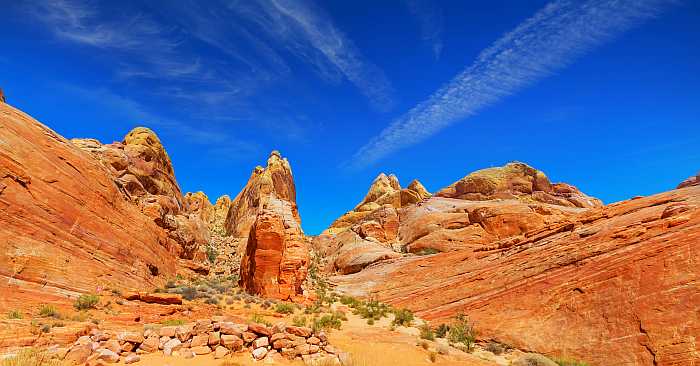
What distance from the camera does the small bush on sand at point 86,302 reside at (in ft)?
49.1

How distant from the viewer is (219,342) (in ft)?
40.7

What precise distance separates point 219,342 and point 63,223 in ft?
36.9

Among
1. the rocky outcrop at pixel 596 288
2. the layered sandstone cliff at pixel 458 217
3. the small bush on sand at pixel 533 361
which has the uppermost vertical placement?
the layered sandstone cliff at pixel 458 217

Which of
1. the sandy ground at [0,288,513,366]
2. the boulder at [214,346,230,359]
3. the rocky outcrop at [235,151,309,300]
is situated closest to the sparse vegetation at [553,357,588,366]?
the sandy ground at [0,288,513,366]

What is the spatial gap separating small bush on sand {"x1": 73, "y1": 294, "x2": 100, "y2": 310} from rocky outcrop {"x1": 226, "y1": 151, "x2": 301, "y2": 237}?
39596 millimetres

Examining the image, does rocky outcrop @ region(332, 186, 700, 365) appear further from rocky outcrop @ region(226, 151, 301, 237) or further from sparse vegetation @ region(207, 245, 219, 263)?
rocky outcrop @ region(226, 151, 301, 237)

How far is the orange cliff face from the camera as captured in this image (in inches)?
603

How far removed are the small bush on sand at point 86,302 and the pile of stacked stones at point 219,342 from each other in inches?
152

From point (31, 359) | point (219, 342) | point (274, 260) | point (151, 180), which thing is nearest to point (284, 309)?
point (274, 260)

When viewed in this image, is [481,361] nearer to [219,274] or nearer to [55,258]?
[55,258]

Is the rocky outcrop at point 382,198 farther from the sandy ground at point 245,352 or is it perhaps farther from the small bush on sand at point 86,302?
the small bush on sand at point 86,302

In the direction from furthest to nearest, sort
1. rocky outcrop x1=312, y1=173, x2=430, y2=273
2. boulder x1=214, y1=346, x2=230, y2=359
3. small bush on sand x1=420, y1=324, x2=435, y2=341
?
rocky outcrop x1=312, y1=173, x2=430, y2=273 → small bush on sand x1=420, y1=324, x2=435, y2=341 → boulder x1=214, y1=346, x2=230, y2=359

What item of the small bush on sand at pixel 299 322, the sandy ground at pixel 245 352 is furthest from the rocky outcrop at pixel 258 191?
the sandy ground at pixel 245 352

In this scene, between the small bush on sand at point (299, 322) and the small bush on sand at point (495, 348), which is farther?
the small bush on sand at point (299, 322)
